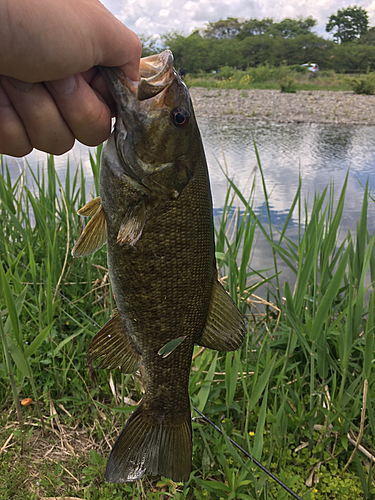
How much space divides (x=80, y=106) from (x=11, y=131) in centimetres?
30

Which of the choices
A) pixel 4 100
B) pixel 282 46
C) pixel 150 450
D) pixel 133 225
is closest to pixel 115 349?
pixel 150 450

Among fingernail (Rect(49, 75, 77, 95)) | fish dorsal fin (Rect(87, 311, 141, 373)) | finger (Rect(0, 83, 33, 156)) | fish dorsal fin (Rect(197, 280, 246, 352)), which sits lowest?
fish dorsal fin (Rect(87, 311, 141, 373))

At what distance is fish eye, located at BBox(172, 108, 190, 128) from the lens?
4.39ft

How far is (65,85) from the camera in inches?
53.4

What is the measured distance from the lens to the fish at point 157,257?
135cm

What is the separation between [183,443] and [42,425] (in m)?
1.21

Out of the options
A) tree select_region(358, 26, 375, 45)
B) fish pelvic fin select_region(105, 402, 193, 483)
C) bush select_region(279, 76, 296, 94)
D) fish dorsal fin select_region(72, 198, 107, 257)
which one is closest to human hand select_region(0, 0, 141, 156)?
fish dorsal fin select_region(72, 198, 107, 257)

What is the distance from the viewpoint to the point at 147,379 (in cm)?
160

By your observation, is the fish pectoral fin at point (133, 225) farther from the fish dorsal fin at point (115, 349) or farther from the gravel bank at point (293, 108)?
the gravel bank at point (293, 108)

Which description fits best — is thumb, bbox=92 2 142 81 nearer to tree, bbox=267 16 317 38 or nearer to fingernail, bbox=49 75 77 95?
fingernail, bbox=49 75 77 95

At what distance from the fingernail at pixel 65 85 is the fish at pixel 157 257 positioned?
0.12m

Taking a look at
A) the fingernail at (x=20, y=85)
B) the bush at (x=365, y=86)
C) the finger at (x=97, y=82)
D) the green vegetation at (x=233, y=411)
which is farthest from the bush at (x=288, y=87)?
the fingernail at (x=20, y=85)

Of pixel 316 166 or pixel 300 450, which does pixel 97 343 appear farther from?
pixel 316 166

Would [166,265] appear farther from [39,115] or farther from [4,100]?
[4,100]
